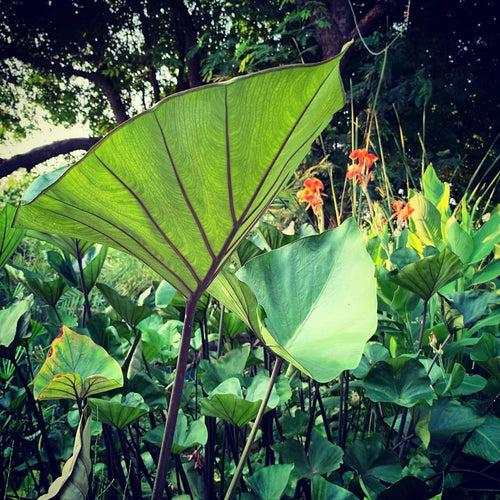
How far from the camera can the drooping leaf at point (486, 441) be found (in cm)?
68

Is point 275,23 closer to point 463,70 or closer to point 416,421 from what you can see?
point 463,70

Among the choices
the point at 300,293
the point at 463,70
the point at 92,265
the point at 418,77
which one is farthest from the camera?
the point at 463,70

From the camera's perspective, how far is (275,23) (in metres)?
7.32

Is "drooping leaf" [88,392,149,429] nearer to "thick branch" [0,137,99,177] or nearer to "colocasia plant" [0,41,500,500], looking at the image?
"colocasia plant" [0,41,500,500]

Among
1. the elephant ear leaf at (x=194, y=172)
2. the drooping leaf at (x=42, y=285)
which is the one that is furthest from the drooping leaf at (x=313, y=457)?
the drooping leaf at (x=42, y=285)

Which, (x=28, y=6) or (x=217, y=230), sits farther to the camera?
(x=28, y=6)

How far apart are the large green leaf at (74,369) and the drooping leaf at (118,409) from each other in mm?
16

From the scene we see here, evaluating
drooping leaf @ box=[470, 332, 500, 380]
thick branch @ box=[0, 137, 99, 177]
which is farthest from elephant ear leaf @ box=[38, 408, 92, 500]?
thick branch @ box=[0, 137, 99, 177]

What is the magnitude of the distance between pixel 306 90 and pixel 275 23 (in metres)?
7.80

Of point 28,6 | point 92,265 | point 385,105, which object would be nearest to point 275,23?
point 385,105

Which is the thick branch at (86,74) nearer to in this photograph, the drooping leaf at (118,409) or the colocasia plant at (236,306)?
the colocasia plant at (236,306)

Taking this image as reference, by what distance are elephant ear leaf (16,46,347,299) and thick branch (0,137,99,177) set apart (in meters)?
7.35

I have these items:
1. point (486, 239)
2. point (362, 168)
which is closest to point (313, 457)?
point (486, 239)

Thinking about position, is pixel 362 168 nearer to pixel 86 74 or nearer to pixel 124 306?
pixel 124 306
